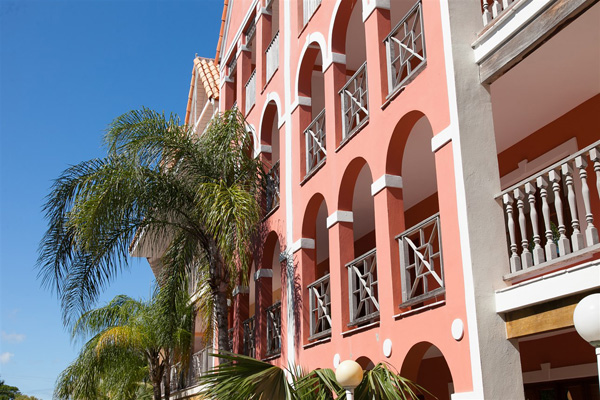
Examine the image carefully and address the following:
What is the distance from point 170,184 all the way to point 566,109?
22.6 ft

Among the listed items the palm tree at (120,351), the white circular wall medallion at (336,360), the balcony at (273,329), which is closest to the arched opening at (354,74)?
the white circular wall medallion at (336,360)

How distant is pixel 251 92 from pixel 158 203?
5.13m

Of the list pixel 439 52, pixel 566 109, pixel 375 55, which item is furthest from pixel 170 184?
pixel 566 109

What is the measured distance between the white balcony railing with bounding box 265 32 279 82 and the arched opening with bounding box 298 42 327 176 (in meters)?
1.09

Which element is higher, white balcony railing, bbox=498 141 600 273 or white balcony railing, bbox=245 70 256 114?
white balcony railing, bbox=245 70 256 114

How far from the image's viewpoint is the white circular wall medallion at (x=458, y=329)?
7.02m

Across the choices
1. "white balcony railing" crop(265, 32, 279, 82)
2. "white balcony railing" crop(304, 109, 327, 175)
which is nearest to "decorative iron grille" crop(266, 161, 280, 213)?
"white balcony railing" crop(304, 109, 327, 175)

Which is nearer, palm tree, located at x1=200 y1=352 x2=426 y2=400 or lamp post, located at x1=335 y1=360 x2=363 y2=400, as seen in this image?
lamp post, located at x1=335 y1=360 x2=363 y2=400

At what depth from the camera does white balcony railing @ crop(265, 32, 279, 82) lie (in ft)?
48.2

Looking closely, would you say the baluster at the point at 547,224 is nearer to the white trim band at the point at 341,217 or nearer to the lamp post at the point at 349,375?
the lamp post at the point at 349,375

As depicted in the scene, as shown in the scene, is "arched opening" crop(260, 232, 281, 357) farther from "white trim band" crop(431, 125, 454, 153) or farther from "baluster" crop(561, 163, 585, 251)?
"baluster" crop(561, 163, 585, 251)

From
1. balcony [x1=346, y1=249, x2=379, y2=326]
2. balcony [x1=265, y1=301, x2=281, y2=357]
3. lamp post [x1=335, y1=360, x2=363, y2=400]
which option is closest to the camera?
lamp post [x1=335, y1=360, x2=363, y2=400]

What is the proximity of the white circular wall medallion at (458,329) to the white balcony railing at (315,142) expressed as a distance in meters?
5.22

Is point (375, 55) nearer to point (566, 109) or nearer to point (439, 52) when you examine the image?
point (439, 52)
